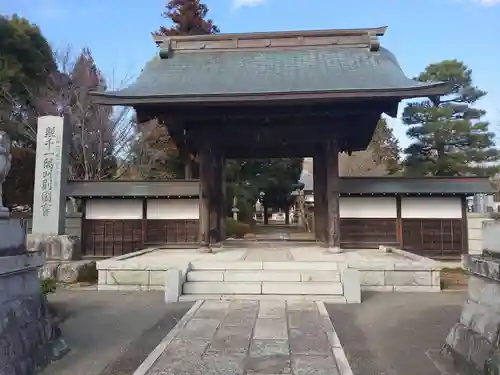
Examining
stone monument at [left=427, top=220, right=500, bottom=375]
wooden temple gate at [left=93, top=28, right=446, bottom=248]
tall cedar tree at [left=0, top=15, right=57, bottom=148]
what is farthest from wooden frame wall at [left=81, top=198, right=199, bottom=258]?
stone monument at [left=427, top=220, right=500, bottom=375]

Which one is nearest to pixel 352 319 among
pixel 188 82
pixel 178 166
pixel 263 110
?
pixel 263 110

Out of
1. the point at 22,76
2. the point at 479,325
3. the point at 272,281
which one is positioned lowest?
the point at 272,281

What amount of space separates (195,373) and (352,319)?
325cm

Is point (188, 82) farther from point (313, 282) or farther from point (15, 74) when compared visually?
point (15, 74)

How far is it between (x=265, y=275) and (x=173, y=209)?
802 cm

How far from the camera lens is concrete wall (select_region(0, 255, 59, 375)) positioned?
3801 millimetres

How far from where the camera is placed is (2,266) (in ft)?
12.7

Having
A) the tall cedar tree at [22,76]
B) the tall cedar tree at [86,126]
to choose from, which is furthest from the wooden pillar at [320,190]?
the tall cedar tree at [22,76]

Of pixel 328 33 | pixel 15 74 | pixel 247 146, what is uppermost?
pixel 15 74

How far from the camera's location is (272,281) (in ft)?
26.5

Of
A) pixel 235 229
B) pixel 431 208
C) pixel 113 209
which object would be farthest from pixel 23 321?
pixel 235 229

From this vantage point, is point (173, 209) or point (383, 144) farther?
point (383, 144)

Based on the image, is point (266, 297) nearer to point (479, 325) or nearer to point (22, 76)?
point (479, 325)

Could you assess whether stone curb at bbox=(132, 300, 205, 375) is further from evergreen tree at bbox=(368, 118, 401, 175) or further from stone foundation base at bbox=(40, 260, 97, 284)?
evergreen tree at bbox=(368, 118, 401, 175)
